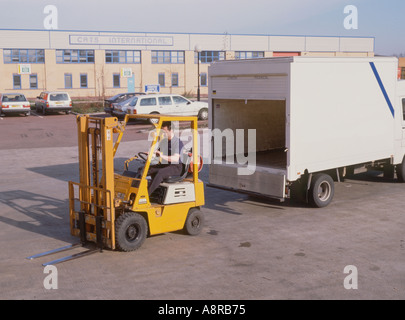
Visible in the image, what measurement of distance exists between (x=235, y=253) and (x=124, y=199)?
1999 millimetres

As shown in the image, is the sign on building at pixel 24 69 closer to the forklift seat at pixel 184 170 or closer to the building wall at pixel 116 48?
the building wall at pixel 116 48

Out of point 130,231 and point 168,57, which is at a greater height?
point 168,57

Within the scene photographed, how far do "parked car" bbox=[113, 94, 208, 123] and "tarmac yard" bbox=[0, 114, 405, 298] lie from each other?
1509 centimetres

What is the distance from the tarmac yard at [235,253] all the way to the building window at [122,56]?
42778 millimetres

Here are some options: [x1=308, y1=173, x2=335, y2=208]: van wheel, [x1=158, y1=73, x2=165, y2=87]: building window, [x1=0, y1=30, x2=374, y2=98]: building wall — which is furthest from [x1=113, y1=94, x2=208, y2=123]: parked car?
[x1=158, y1=73, x2=165, y2=87]: building window

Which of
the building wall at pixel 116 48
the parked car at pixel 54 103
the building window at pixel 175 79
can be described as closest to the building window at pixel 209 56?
the building wall at pixel 116 48

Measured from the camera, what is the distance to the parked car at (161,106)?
28344 millimetres

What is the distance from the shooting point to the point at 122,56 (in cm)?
5531

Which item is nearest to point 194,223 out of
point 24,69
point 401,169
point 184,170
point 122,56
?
point 184,170

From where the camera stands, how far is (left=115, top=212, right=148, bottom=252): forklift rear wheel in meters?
8.18

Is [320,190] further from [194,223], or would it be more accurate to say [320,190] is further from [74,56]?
[74,56]

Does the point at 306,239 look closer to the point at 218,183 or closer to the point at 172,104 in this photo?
the point at 218,183

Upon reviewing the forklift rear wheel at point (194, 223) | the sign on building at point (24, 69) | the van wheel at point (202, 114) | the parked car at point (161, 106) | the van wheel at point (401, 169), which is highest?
the sign on building at point (24, 69)
